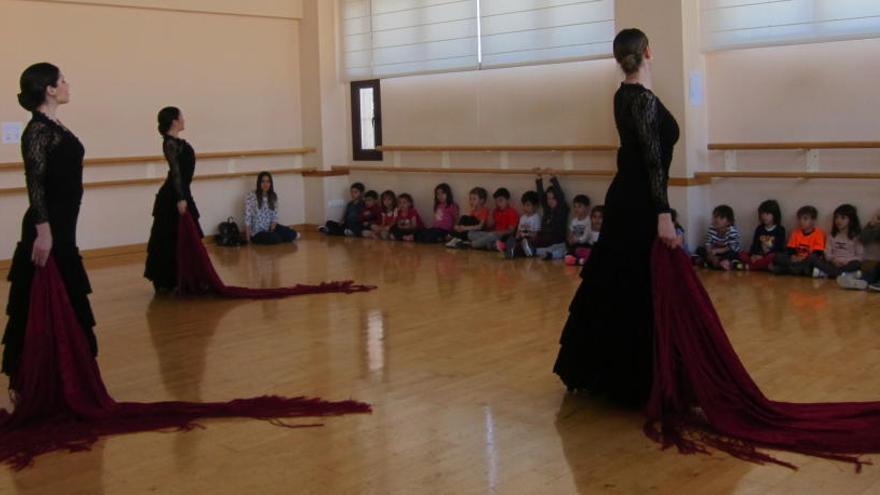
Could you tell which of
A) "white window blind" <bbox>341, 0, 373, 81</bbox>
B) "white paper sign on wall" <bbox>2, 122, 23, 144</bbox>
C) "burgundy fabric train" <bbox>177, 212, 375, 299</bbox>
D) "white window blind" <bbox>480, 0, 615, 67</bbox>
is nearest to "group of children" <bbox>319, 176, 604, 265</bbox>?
"white window blind" <bbox>480, 0, 615, 67</bbox>

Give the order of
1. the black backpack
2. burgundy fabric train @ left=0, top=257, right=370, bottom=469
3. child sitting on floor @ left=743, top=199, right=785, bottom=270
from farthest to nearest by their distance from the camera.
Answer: the black backpack → child sitting on floor @ left=743, top=199, right=785, bottom=270 → burgundy fabric train @ left=0, top=257, right=370, bottom=469

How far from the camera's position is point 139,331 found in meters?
6.42

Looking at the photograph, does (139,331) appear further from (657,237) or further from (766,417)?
(766,417)

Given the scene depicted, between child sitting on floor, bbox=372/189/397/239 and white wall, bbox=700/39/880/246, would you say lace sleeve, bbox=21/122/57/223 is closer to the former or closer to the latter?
white wall, bbox=700/39/880/246

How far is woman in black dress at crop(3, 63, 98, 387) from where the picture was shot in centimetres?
427

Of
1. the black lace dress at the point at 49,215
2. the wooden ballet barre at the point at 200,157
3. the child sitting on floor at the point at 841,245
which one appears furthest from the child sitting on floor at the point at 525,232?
the black lace dress at the point at 49,215

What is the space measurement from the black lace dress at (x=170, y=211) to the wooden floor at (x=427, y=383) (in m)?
0.26

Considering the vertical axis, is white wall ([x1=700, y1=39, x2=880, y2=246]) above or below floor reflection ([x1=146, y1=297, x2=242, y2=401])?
above

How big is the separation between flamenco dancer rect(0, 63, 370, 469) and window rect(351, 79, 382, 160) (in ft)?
25.4

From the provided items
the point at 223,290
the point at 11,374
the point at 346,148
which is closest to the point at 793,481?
the point at 11,374

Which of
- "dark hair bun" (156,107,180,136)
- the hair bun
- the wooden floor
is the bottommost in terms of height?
the wooden floor

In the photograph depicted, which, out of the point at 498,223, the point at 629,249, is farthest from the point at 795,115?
the point at 629,249

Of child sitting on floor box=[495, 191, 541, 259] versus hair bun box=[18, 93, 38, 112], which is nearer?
hair bun box=[18, 93, 38, 112]

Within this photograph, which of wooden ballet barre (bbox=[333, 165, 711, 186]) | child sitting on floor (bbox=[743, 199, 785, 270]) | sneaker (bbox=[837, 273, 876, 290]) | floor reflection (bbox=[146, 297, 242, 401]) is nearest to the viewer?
floor reflection (bbox=[146, 297, 242, 401])
